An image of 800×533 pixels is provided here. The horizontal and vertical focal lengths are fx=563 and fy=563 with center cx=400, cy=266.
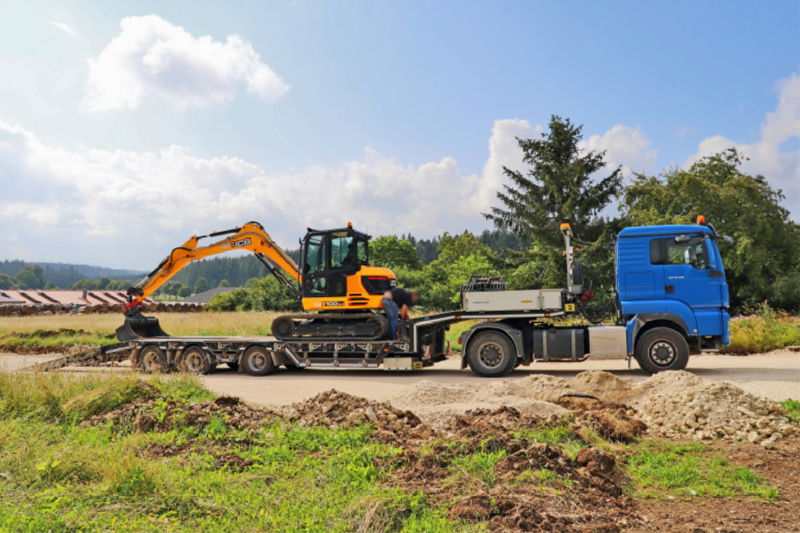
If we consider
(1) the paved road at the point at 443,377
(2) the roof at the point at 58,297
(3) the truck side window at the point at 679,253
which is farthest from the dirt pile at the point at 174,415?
(2) the roof at the point at 58,297

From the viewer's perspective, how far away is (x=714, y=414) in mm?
6746

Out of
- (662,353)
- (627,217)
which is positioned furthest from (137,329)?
(627,217)

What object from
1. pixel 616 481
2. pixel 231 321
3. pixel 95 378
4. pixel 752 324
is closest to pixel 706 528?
pixel 616 481

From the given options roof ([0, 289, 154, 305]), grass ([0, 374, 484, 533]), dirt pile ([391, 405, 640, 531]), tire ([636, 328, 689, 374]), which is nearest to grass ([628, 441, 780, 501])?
dirt pile ([391, 405, 640, 531])

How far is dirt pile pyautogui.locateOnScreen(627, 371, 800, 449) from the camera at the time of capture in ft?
21.1

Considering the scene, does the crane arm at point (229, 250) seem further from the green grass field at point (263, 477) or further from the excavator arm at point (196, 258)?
the green grass field at point (263, 477)

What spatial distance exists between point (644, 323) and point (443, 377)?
4.43 m

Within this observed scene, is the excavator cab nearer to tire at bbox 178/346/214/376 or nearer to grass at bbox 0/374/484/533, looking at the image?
tire at bbox 178/346/214/376

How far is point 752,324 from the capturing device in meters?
16.9

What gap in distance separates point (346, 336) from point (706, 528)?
10.3 m

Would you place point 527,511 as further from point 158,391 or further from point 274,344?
point 274,344

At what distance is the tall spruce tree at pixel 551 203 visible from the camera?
1303 inches

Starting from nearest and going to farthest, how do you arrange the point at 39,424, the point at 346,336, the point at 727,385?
1. the point at 39,424
2. the point at 727,385
3. the point at 346,336

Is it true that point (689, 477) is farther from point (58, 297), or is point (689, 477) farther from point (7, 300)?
point (58, 297)
